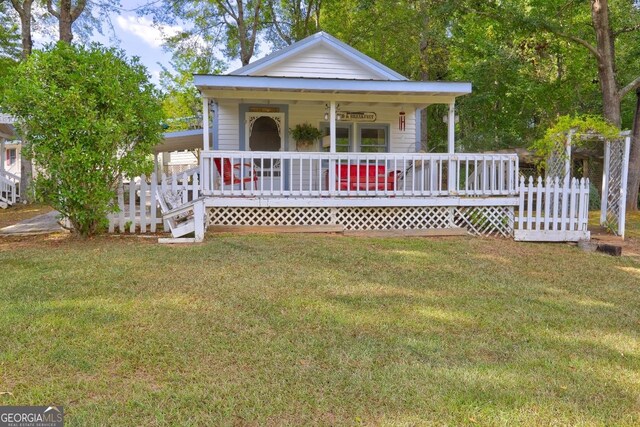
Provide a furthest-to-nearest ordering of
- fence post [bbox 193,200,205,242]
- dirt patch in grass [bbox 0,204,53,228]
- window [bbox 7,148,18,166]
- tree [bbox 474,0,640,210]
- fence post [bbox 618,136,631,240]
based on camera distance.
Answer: window [bbox 7,148,18,166] → tree [bbox 474,0,640,210] → dirt patch in grass [bbox 0,204,53,228] → fence post [bbox 618,136,631,240] → fence post [bbox 193,200,205,242]

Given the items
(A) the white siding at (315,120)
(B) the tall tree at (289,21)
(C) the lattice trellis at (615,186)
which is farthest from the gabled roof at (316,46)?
(B) the tall tree at (289,21)

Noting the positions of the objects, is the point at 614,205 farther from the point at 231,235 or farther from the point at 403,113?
the point at 231,235

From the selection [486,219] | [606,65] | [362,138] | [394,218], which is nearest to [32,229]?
[394,218]

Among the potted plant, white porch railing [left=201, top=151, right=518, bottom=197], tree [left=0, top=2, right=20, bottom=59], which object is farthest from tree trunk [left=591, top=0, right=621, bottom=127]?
tree [left=0, top=2, right=20, bottom=59]

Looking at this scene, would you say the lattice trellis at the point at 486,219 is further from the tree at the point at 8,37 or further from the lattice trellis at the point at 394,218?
the tree at the point at 8,37

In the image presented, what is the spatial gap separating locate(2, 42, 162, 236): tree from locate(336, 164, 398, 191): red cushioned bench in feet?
12.5

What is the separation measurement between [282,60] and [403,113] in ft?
12.1

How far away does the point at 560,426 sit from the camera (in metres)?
2.39

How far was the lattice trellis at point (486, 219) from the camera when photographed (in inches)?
351

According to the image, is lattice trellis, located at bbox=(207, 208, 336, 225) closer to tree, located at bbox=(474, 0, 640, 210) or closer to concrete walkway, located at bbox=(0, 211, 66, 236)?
concrete walkway, located at bbox=(0, 211, 66, 236)

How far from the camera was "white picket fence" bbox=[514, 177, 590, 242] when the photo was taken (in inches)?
321

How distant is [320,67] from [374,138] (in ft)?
8.10

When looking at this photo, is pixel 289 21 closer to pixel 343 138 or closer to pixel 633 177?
pixel 343 138

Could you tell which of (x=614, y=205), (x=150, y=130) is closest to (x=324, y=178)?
(x=150, y=130)
